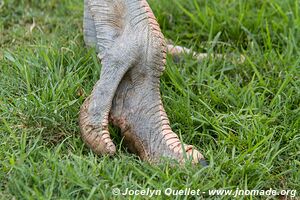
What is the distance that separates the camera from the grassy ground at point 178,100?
11.0 feet

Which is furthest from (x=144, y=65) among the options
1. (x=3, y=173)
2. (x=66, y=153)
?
(x=3, y=173)

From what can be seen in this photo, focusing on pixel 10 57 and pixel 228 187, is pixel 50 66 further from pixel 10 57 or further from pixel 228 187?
pixel 228 187

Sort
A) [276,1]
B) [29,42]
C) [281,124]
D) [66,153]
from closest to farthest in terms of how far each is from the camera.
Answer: [66,153] < [281,124] < [29,42] < [276,1]

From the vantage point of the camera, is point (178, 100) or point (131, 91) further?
point (178, 100)

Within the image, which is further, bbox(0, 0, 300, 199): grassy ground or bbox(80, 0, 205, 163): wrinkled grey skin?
bbox(80, 0, 205, 163): wrinkled grey skin

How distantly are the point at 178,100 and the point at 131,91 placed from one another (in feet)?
1.26

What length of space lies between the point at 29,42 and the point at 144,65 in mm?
1174

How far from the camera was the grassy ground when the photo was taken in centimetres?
336

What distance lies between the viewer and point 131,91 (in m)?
3.78

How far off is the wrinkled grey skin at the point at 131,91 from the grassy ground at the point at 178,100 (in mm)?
103

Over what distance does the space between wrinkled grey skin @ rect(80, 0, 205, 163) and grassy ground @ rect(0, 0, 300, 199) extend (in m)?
0.10

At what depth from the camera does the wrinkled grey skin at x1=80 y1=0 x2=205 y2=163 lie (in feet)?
11.8

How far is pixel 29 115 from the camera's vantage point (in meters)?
3.75

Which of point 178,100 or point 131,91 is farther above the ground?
point 131,91
